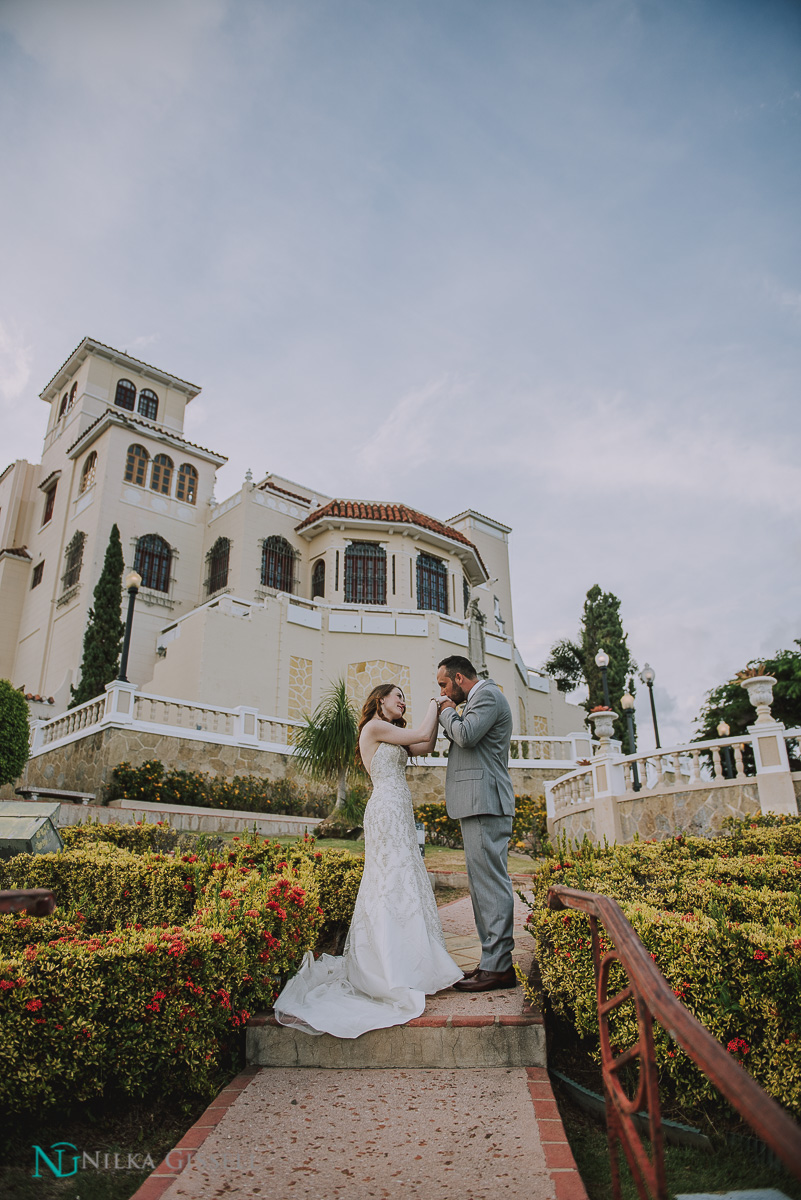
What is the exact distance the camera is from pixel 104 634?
→ 21.2m

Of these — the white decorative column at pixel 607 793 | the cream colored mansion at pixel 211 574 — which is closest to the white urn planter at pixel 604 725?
the white decorative column at pixel 607 793

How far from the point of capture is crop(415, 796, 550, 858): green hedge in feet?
49.2

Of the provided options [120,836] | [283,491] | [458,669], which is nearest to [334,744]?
[120,836]

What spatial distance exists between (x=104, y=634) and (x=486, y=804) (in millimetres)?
18925

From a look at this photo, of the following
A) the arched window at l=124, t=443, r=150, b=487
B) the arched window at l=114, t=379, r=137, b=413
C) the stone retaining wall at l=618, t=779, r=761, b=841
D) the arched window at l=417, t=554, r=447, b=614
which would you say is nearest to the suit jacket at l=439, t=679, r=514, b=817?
the stone retaining wall at l=618, t=779, r=761, b=841

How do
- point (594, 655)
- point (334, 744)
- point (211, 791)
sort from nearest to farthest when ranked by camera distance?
point (334, 744), point (211, 791), point (594, 655)

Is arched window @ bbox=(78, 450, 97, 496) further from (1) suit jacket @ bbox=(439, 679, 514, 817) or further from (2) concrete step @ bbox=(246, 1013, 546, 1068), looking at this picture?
(2) concrete step @ bbox=(246, 1013, 546, 1068)

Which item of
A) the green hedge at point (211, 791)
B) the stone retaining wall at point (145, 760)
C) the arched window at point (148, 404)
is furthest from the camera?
Result: the arched window at point (148, 404)

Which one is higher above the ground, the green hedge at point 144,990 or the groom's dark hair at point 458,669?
the groom's dark hair at point 458,669

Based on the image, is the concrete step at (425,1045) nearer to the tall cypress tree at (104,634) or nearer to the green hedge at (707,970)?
the green hedge at (707,970)

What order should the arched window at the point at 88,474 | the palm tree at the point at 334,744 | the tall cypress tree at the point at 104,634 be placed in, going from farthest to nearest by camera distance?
1. the arched window at the point at 88,474
2. the tall cypress tree at the point at 104,634
3. the palm tree at the point at 334,744

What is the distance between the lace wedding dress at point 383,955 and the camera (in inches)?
158

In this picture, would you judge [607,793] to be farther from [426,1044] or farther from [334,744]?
[426,1044]

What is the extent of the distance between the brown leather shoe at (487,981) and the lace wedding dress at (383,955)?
0.24 ft
